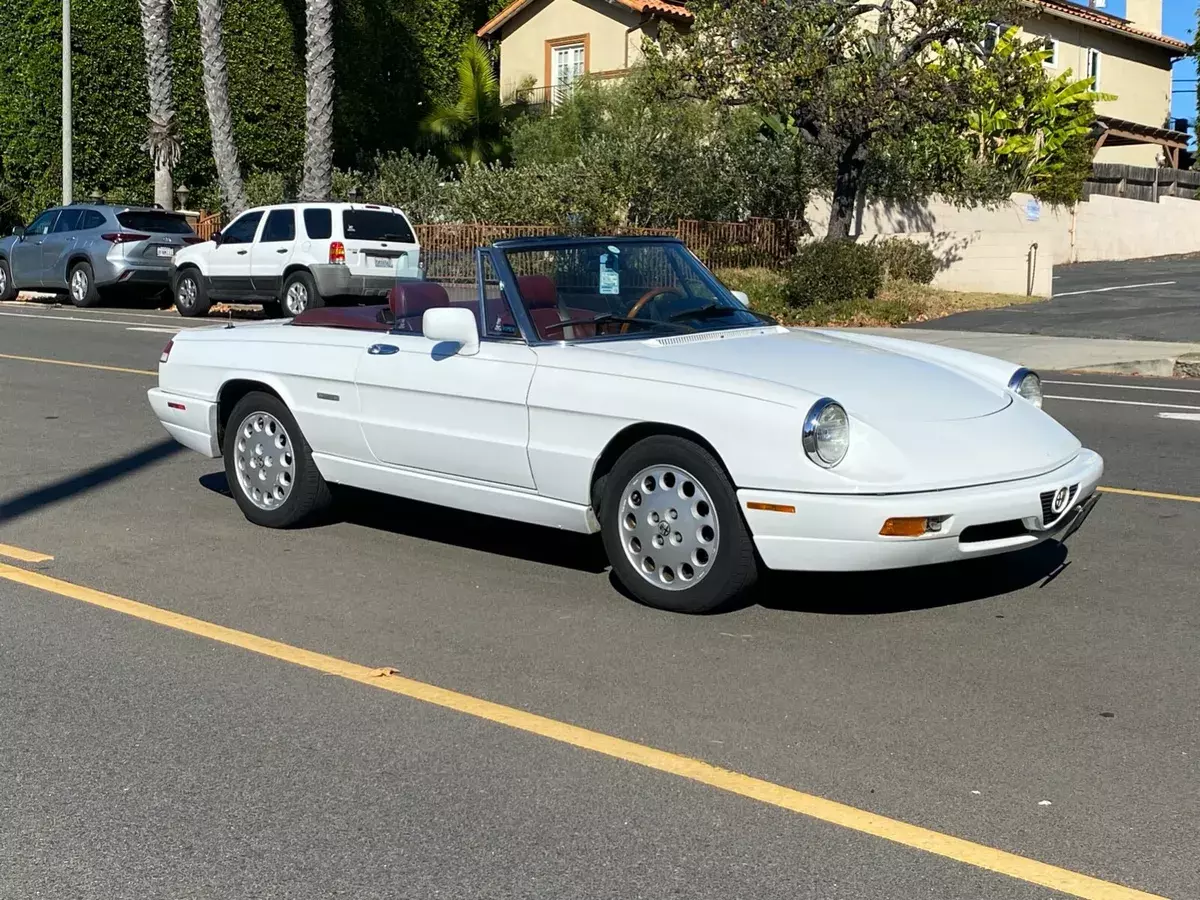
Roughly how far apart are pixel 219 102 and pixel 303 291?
28.4 feet

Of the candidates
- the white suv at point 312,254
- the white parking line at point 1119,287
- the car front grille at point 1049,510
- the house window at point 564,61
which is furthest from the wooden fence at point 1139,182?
the car front grille at point 1049,510

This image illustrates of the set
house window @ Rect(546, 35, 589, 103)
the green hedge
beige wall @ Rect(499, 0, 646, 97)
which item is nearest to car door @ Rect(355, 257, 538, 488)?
the green hedge

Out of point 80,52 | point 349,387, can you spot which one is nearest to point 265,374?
point 349,387

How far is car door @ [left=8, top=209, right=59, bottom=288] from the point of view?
26078 millimetres

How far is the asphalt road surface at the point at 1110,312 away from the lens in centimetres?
2039

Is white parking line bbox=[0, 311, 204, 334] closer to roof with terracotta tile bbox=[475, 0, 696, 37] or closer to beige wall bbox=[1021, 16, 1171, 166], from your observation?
roof with terracotta tile bbox=[475, 0, 696, 37]

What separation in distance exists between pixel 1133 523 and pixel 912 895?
4574 mm

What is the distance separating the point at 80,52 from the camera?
32.8m

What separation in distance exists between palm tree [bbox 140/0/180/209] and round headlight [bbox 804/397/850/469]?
26297 millimetres

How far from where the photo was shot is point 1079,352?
17891 mm

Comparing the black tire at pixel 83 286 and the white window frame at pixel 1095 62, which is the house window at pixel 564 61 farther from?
the black tire at pixel 83 286

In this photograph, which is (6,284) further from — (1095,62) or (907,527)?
(1095,62)

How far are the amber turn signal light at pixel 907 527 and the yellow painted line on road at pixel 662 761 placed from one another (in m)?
1.41

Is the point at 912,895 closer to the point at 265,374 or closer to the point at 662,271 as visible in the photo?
the point at 662,271
